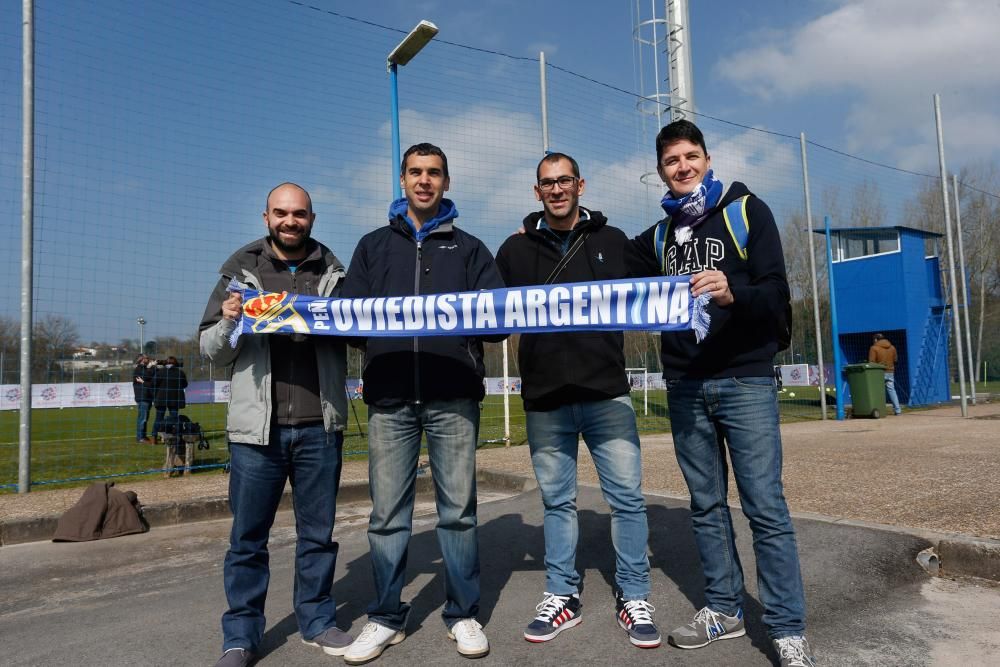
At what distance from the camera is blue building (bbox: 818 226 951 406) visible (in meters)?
18.0

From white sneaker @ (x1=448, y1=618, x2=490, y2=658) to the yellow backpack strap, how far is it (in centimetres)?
210

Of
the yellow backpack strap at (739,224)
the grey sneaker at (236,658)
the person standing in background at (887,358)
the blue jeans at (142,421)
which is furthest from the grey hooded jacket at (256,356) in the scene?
the person standing in background at (887,358)

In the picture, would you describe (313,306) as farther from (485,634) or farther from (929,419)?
(929,419)

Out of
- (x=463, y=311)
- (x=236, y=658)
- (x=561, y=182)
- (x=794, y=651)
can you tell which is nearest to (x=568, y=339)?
(x=463, y=311)

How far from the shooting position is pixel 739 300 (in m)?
2.83

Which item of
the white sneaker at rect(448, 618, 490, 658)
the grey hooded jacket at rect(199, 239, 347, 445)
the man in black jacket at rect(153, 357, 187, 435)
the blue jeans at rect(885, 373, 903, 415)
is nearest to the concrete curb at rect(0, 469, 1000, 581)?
the white sneaker at rect(448, 618, 490, 658)

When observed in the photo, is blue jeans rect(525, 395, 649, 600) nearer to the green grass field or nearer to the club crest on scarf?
the club crest on scarf

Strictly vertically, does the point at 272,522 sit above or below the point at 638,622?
→ above

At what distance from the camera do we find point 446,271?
344cm

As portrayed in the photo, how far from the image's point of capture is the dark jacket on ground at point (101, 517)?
5848 millimetres

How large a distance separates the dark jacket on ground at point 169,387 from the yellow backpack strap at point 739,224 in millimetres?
10225

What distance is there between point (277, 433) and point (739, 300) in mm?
2194

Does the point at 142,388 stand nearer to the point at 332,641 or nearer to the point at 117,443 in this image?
the point at 117,443

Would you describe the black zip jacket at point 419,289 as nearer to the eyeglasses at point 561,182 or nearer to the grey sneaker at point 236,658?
the eyeglasses at point 561,182
